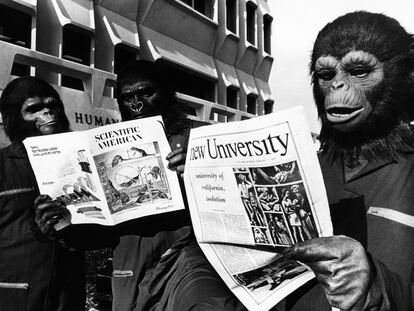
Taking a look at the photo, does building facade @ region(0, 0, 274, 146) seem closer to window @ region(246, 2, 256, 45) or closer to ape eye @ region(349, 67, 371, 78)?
window @ region(246, 2, 256, 45)

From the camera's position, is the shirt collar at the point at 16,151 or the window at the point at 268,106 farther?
the window at the point at 268,106

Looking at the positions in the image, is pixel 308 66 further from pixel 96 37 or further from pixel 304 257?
pixel 96 37

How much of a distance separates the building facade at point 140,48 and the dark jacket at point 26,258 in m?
0.88

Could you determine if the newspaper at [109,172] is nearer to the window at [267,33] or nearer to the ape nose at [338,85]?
the ape nose at [338,85]

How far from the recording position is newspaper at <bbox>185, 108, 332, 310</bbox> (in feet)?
4.00

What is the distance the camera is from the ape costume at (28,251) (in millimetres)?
2283

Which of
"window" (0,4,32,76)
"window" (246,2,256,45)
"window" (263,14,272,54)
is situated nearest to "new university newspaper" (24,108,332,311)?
"window" (0,4,32,76)

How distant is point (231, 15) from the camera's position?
17.1 meters

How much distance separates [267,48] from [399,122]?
19.7m

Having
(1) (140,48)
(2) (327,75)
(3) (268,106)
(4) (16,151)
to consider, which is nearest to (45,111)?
(4) (16,151)

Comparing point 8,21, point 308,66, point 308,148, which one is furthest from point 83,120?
point 308,148

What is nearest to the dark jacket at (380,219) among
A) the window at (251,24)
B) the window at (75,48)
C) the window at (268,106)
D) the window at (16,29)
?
the window at (16,29)

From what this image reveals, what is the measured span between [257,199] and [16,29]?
773cm

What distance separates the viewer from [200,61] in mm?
14539
